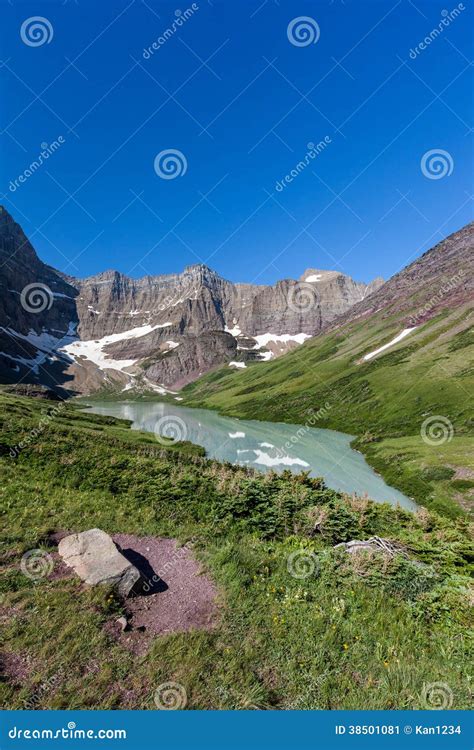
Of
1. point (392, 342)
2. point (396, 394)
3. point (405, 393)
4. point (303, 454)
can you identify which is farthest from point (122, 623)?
point (392, 342)

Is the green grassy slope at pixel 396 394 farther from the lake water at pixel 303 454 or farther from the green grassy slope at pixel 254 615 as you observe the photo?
the green grassy slope at pixel 254 615

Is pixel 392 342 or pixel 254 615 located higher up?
pixel 392 342

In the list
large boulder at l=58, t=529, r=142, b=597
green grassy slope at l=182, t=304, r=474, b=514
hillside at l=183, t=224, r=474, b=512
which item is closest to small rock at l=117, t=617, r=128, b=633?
large boulder at l=58, t=529, r=142, b=597

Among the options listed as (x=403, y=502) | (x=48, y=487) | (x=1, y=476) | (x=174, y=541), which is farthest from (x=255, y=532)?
(x=403, y=502)

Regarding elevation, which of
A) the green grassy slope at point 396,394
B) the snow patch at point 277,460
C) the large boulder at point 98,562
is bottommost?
the large boulder at point 98,562

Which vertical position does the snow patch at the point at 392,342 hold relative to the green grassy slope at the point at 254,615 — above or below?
above

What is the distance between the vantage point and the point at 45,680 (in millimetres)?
6410

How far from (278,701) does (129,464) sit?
16413mm

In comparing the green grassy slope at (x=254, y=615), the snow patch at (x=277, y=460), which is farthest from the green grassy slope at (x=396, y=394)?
the green grassy slope at (x=254, y=615)

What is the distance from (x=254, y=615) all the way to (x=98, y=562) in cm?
497

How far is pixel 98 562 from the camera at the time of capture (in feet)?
33.0

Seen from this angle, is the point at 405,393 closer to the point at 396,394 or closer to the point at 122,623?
the point at 396,394

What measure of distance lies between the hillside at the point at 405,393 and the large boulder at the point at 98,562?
37.2m

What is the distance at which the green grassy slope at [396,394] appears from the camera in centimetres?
5150
